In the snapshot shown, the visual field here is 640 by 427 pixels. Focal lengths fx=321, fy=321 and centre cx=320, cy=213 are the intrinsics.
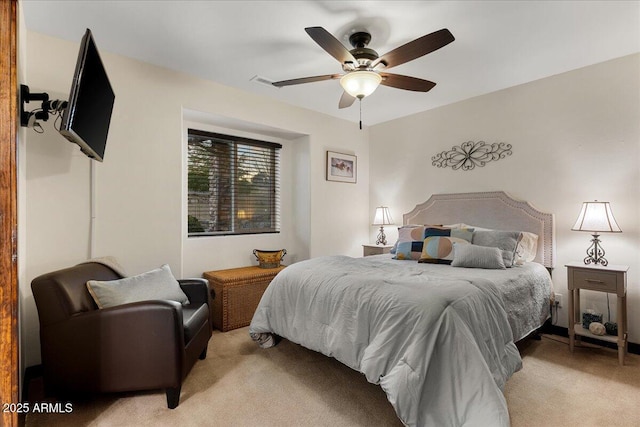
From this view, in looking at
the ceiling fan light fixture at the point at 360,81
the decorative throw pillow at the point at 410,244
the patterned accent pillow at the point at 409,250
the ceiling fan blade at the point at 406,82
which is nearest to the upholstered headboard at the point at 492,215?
the decorative throw pillow at the point at 410,244

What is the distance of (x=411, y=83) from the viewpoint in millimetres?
2498

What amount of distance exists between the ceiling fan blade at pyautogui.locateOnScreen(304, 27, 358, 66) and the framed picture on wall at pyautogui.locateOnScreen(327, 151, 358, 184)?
2.15m

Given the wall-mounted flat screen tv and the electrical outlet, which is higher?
the wall-mounted flat screen tv

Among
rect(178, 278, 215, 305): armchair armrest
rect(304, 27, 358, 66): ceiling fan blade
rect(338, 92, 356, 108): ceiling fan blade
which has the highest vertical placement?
rect(304, 27, 358, 66): ceiling fan blade

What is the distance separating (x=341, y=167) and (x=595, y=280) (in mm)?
3063

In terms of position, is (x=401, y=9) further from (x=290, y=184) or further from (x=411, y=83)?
(x=290, y=184)

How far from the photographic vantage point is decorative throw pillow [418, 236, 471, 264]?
306cm

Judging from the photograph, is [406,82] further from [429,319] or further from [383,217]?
[383,217]

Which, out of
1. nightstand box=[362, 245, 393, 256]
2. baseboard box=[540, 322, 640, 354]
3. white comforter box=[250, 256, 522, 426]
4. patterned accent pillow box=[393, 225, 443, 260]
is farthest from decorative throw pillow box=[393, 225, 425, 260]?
baseboard box=[540, 322, 640, 354]

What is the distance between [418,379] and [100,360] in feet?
5.93

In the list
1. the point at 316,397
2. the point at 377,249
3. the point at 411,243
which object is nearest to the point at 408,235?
the point at 411,243

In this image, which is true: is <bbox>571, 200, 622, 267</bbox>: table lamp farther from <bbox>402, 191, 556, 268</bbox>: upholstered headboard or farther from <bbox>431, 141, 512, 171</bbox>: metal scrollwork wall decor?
<bbox>431, 141, 512, 171</bbox>: metal scrollwork wall decor

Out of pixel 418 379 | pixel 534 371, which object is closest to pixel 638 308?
pixel 534 371

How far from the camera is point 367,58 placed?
7.81 feet
